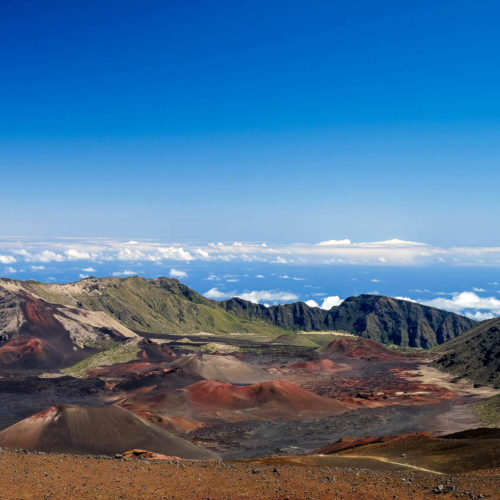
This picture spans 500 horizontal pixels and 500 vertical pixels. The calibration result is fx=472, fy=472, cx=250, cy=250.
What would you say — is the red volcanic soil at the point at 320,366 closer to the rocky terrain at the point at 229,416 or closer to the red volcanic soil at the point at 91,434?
the rocky terrain at the point at 229,416

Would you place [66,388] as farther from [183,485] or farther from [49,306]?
[183,485]

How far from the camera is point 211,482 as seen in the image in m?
29.7

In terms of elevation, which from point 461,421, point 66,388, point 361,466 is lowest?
point 66,388

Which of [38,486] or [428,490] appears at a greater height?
[428,490]

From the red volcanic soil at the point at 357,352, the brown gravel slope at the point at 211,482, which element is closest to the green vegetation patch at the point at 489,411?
the brown gravel slope at the point at 211,482

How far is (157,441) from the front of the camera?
6003 centimetres

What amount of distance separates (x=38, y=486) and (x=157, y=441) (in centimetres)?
3271

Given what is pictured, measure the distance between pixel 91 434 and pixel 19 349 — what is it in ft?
338

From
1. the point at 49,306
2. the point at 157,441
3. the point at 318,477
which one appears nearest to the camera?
the point at 318,477

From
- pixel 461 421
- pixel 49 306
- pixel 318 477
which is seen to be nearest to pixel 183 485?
pixel 318 477

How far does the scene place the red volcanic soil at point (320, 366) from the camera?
156500 millimetres

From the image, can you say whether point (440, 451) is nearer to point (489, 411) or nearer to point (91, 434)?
point (91, 434)

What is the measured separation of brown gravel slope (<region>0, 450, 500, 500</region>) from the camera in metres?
24.6

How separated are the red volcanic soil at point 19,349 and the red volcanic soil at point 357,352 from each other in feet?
348
